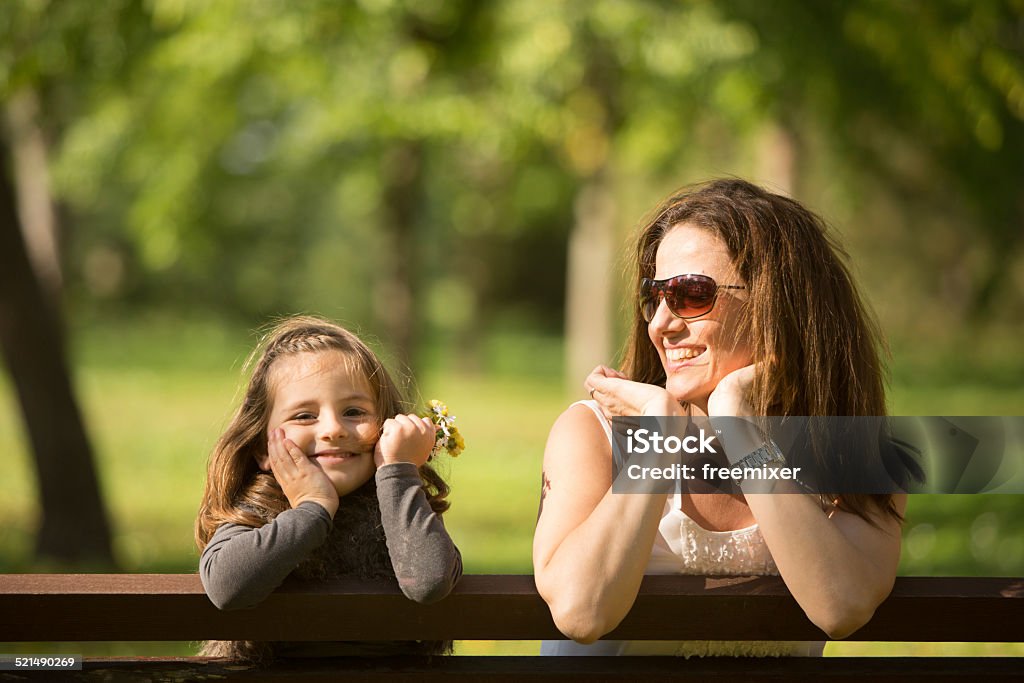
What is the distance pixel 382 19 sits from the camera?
8711 millimetres

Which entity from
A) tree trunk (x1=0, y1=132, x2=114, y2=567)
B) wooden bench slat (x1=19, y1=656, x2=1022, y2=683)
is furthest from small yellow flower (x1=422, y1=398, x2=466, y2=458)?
tree trunk (x1=0, y1=132, x2=114, y2=567)

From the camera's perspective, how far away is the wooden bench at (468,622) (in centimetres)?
208

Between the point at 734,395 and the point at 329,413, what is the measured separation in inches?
34.1

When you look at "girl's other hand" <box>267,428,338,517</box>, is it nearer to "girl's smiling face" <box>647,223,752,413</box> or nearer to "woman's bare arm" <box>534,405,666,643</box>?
"woman's bare arm" <box>534,405,666,643</box>

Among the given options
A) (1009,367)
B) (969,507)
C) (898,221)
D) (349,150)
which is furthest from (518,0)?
(898,221)

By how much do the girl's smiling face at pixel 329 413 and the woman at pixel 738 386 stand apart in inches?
16.8

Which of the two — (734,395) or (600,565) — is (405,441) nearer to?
(600,565)

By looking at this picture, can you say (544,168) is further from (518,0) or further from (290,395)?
(290,395)

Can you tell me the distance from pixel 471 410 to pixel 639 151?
23.0 feet

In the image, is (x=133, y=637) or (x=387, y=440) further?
(x=387, y=440)

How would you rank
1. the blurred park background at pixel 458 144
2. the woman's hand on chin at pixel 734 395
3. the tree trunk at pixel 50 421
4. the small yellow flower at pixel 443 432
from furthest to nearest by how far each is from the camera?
the blurred park background at pixel 458 144
the tree trunk at pixel 50 421
the small yellow flower at pixel 443 432
the woman's hand on chin at pixel 734 395

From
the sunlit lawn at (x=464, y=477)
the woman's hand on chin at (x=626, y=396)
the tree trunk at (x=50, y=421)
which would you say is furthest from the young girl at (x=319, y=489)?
the tree trunk at (x=50, y=421)

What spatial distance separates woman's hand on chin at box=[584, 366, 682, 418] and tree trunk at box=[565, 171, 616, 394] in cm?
1464

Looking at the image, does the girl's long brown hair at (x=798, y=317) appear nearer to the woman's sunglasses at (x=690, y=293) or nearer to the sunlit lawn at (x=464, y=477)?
the woman's sunglasses at (x=690, y=293)
